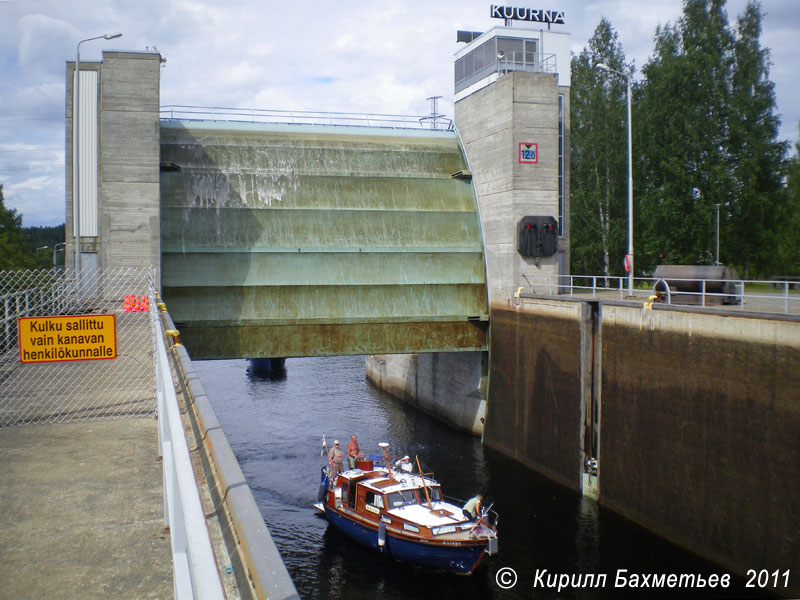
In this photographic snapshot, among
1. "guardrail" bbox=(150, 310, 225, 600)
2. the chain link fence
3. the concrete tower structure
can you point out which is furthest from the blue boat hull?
"guardrail" bbox=(150, 310, 225, 600)

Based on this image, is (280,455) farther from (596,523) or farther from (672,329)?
(672,329)

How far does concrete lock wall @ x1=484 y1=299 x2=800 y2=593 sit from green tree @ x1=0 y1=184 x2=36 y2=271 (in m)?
35.0

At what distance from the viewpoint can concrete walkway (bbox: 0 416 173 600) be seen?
477 centimetres

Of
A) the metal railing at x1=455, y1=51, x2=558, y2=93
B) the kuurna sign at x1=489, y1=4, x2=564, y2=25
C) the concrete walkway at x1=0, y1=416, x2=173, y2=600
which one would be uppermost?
the kuurna sign at x1=489, y1=4, x2=564, y2=25

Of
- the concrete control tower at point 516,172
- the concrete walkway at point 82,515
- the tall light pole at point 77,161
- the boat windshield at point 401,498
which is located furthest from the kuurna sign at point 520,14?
the concrete walkway at point 82,515

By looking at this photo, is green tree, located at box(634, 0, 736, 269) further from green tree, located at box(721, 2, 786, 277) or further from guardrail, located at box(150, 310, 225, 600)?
guardrail, located at box(150, 310, 225, 600)

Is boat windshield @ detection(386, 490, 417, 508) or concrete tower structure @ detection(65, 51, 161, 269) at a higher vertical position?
concrete tower structure @ detection(65, 51, 161, 269)

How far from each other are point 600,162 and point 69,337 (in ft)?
127

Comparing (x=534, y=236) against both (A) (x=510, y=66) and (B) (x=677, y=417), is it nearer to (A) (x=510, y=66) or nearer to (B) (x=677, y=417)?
(A) (x=510, y=66)

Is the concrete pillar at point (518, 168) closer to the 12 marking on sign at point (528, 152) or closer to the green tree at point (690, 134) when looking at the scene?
the 12 marking on sign at point (528, 152)

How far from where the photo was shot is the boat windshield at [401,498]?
18297mm

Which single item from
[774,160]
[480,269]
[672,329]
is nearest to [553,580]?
[672,329]

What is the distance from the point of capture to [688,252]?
3803 centimetres

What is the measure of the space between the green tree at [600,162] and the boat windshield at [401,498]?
26.5 metres
